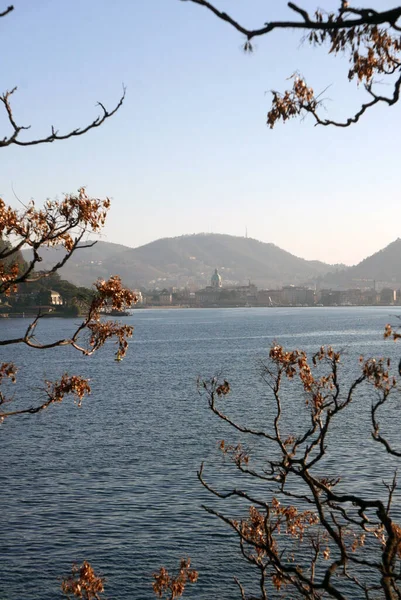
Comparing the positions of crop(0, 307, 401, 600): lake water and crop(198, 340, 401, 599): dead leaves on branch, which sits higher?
A: crop(198, 340, 401, 599): dead leaves on branch

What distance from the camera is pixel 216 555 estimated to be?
21312mm

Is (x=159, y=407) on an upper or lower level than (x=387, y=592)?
lower

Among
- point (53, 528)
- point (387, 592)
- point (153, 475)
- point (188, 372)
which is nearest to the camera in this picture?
point (387, 592)

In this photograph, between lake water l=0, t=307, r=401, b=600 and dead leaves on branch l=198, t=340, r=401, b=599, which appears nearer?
dead leaves on branch l=198, t=340, r=401, b=599

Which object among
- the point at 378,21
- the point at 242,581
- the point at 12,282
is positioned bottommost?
the point at 242,581

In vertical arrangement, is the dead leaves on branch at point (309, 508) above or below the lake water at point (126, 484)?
above

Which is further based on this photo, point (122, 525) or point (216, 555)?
point (122, 525)

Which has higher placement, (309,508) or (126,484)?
(309,508)

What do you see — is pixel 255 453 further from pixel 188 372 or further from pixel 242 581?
pixel 188 372

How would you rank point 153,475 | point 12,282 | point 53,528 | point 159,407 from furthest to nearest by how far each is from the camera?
point 159,407 → point 153,475 → point 53,528 → point 12,282

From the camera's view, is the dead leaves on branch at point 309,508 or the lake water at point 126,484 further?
the lake water at point 126,484

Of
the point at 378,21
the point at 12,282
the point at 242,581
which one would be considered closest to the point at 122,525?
the point at 242,581

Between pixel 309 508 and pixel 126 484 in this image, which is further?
pixel 126 484

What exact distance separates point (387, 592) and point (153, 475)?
22136 mm
